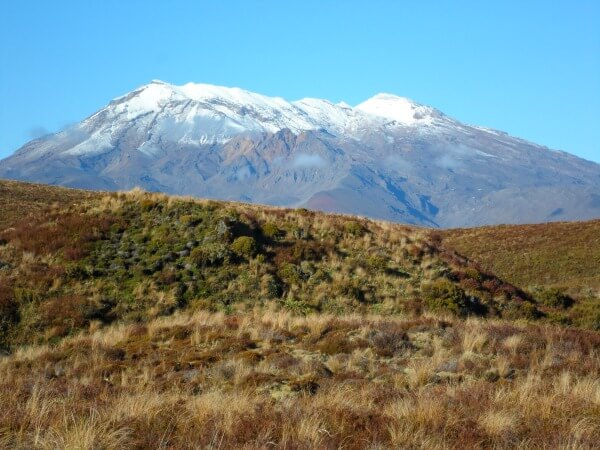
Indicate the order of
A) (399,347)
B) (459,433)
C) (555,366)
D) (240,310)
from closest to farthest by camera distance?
(459,433)
(555,366)
(399,347)
(240,310)

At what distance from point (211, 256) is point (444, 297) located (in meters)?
9.41

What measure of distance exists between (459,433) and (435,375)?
369cm

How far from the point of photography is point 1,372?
11.8m

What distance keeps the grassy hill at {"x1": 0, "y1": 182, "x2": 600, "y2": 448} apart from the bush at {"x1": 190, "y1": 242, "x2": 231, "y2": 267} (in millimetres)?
59

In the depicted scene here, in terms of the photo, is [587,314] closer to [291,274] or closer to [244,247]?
[291,274]

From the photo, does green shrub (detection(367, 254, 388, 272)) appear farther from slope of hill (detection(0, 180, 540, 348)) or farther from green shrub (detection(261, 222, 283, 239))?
green shrub (detection(261, 222, 283, 239))

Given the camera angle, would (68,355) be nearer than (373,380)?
No

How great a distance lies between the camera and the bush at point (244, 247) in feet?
77.7

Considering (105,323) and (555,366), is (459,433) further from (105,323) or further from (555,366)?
(105,323)

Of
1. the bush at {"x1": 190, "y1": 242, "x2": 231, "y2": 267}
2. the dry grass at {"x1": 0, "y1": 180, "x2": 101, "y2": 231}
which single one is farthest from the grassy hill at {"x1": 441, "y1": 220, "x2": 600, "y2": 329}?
the dry grass at {"x1": 0, "y1": 180, "x2": 101, "y2": 231}

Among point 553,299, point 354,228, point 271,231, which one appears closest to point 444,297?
point 354,228

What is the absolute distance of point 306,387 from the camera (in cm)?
978

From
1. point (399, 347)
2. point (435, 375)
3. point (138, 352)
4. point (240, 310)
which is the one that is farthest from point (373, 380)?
point (240, 310)

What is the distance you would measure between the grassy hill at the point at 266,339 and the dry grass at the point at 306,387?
40mm
